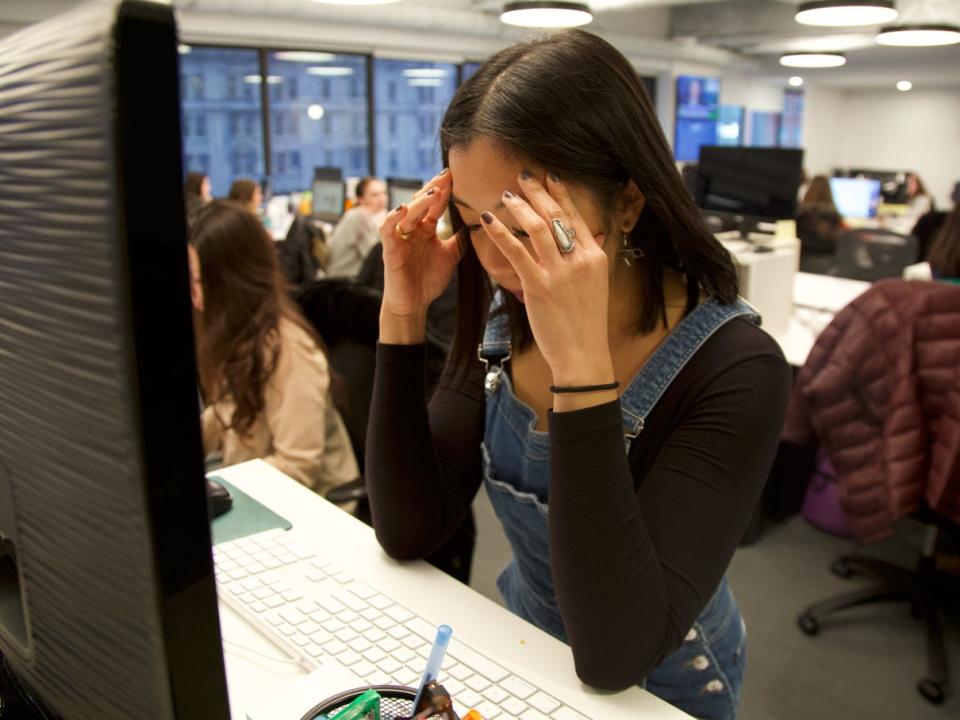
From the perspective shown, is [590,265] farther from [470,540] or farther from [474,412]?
[470,540]

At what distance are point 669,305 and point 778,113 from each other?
555 inches

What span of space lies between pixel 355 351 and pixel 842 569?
1.87 meters

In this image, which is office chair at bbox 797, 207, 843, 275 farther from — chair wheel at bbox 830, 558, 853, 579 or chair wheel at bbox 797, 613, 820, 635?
chair wheel at bbox 797, 613, 820, 635

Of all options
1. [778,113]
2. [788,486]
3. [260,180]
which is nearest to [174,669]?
[788,486]

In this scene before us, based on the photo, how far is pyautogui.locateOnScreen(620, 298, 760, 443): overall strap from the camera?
982 millimetres

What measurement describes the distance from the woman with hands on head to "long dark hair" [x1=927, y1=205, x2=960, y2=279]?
1604 mm

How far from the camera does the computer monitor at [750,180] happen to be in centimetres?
330

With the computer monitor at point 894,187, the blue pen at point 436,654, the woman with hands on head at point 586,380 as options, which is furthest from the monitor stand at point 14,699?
the computer monitor at point 894,187

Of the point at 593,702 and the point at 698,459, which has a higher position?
the point at 698,459

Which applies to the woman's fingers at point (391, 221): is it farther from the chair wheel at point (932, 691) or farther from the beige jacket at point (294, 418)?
the chair wheel at point (932, 691)

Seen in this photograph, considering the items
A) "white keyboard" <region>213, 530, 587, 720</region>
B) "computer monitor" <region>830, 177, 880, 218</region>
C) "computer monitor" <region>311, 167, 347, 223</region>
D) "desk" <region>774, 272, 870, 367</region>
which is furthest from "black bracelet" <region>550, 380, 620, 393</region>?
"computer monitor" <region>830, 177, 880, 218</region>

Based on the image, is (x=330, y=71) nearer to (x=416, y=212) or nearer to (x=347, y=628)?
(x=416, y=212)

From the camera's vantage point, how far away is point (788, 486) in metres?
3.00

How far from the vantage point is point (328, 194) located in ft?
21.8
